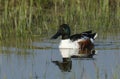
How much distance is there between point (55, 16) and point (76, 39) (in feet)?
7.87

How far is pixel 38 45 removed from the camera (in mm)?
11391

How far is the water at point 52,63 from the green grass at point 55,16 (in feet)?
3.05

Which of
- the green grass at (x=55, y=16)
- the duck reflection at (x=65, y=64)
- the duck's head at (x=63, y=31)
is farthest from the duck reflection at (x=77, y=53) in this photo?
the green grass at (x=55, y=16)

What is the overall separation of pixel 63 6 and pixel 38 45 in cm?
379

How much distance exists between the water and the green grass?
929 mm

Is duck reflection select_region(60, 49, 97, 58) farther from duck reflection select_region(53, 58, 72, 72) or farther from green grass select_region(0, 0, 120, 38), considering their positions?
green grass select_region(0, 0, 120, 38)

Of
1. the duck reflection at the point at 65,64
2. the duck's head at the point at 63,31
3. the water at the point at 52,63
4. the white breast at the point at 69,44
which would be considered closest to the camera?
the water at the point at 52,63

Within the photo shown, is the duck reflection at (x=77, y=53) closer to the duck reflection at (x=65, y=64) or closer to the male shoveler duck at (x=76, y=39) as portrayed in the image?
the male shoveler duck at (x=76, y=39)

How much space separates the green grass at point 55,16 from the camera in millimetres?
12498

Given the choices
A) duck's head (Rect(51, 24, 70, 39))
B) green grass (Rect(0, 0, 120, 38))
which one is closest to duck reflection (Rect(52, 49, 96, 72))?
duck's head (Rect(51, 24, 70, 39))

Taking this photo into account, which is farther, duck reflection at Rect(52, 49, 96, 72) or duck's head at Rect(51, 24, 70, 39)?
duck's head at Rect(51, 24, 70, 39)

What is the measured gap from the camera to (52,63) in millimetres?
9734

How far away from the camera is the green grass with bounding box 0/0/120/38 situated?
41.0ft

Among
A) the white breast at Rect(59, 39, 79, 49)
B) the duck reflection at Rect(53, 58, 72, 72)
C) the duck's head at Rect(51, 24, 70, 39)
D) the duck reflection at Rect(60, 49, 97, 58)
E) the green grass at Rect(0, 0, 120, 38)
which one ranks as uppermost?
the green grass at Rect(0, 0, 120, 38)
